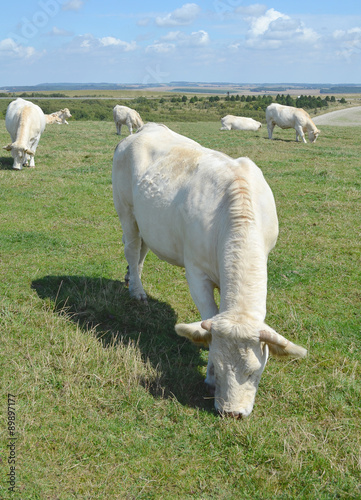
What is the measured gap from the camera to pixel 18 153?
1468cm

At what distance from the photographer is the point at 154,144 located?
6.00 meters

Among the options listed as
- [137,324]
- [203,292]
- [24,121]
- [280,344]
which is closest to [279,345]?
[280,344]

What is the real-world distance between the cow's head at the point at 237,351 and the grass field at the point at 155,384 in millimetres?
203

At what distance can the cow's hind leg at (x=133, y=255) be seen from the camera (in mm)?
6512

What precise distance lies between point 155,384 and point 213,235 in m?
1.54

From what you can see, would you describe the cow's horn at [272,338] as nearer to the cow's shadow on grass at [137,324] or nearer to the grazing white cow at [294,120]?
the cow's shadow on grass at [137,324]

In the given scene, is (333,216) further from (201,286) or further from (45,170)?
A: (45,170)

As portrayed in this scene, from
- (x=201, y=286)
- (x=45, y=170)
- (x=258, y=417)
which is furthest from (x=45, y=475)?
(x=45, y=170)

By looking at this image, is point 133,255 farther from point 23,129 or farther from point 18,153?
point 23,129

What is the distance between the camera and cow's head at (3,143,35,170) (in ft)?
47.6

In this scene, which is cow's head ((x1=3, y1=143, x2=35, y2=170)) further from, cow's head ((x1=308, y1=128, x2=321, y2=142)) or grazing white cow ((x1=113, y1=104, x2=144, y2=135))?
cow's head ((x1=308, y1=128, x2=321, y2=142))

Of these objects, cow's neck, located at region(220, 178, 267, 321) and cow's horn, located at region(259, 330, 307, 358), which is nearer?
cow's horn, located at region(259, 330, 307, 358)

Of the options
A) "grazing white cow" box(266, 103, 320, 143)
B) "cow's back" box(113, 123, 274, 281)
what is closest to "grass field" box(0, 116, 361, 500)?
"cow's back" box(113, 123, 274, 281)

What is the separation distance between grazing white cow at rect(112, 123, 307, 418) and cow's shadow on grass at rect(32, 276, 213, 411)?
0.83 ft
